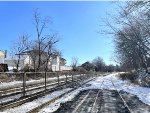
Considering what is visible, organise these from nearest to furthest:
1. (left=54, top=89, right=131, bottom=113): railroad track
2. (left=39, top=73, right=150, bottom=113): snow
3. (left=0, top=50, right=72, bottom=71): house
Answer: (left=54, top=89, right=131, bottom=113): railroad track, (left=39, top=73, right=150, bottom=113): snow, (left=0, top=50, right=72, bottom=71): house

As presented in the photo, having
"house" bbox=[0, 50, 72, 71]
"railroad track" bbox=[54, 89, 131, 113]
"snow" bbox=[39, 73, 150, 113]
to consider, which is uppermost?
"house" bbox=[0, 50, 72, 71]

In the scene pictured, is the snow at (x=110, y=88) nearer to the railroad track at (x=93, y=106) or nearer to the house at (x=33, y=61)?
the railroad track at (x=93, y=106)

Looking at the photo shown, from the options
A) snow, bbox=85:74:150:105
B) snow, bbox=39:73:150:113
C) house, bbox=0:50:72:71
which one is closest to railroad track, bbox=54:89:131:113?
snow, bbox=39:73:150:113

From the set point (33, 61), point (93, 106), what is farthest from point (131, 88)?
point (33, 61)

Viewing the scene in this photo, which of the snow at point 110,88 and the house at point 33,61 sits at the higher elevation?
the house at point 33,61

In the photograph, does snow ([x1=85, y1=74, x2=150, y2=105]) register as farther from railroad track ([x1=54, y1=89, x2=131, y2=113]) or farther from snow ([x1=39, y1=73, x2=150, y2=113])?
railroad track ([x1=54, y1=89, x2=131, y2=113])

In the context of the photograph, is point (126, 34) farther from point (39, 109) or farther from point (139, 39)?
point (39, 109)

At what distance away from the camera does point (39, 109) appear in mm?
13531

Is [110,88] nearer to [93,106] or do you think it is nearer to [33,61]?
[93,106]

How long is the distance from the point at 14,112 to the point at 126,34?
26565mm

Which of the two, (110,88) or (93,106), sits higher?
(110,88)

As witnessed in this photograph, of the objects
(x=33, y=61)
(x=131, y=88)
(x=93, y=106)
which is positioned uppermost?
(x=33, y=61)

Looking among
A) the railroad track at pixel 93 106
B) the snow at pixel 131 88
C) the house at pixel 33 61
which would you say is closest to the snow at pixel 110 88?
the snow at pixel 131 88

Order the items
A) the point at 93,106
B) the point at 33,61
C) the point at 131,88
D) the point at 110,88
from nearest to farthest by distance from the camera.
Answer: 1. the point at 93,106
2. the point at 110,88
3. the point at 131,88
4. the point at 33,61
